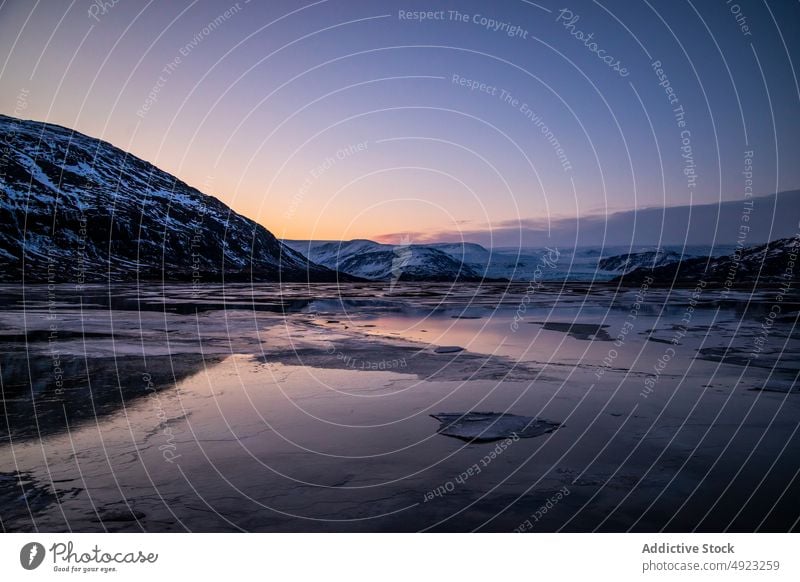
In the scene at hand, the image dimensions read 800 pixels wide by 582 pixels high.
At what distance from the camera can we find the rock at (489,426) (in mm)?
9938

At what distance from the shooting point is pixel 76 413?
10945 mm

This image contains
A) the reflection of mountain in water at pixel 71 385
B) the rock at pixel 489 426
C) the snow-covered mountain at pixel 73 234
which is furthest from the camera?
the snow-covered mountain at pixel 73 234

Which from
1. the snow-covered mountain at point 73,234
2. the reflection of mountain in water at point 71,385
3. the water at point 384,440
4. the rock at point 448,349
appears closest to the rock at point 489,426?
the water at point 384,440

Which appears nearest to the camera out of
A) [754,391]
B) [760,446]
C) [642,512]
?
[642,512]

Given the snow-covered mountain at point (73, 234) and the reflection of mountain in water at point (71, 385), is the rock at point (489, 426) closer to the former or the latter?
the reflection of mountain in water at point (71, 385)

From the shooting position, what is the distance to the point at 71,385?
1345 cm

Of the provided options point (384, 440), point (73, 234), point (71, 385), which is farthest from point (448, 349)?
point (73, 234)

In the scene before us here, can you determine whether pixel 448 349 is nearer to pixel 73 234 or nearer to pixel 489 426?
pixel 489 426

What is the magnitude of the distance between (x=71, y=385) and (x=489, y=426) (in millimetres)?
11224

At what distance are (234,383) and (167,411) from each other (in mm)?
3083

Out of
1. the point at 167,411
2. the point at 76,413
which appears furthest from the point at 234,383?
the point at 76,413

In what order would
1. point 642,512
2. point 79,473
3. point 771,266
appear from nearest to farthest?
1. point 642,512
2. point 79,473
3. point 771,266

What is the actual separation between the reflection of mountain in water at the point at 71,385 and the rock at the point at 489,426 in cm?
756

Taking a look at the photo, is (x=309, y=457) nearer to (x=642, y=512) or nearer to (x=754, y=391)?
(x=642, y=512)
